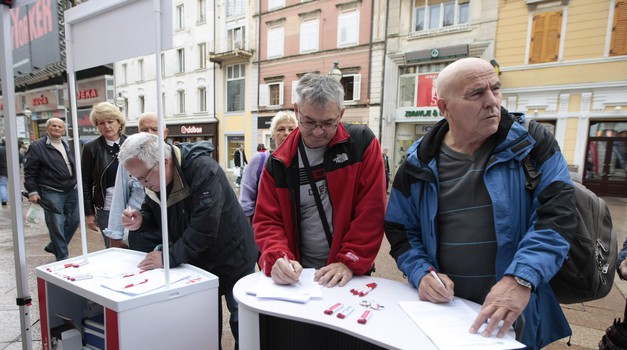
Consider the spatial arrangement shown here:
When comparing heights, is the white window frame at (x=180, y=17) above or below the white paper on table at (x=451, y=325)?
above

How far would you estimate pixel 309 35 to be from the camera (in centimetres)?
1562

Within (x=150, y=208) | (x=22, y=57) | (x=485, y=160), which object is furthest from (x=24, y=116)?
(x=485, y=160)

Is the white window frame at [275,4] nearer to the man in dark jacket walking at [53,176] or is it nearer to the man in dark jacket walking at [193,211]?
the man in dark jacket walking at [53,176]

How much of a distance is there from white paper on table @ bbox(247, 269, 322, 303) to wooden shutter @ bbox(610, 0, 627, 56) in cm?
1265

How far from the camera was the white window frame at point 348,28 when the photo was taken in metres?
14.3

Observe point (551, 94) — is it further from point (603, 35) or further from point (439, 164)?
point (439, 164)

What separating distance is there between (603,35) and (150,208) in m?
13.0

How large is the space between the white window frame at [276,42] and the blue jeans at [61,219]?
14.0 metres

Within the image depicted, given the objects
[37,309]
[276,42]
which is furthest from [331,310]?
[276,42]

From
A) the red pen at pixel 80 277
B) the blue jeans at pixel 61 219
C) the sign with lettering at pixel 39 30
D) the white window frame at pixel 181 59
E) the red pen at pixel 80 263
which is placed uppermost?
the white window frame at pixel 181 59

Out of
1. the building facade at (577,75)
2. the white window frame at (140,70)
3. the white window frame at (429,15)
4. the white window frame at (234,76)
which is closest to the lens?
the building facade at (577,75)

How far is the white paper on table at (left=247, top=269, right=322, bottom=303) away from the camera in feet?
4.10

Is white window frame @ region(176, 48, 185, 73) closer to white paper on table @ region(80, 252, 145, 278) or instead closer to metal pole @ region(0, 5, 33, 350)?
metal pole @ region(0, 5, 33, 350)

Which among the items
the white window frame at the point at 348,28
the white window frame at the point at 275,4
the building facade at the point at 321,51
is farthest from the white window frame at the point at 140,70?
the white window frame at the point at 348,28
